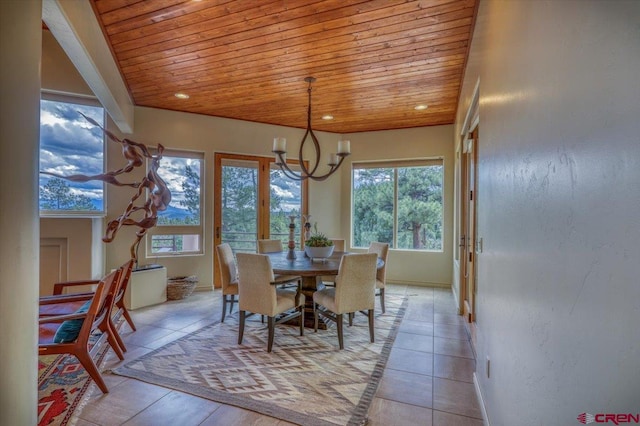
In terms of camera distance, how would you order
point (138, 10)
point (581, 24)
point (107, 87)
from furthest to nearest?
point (107, 87) < point (138, 10) < point (581, 24)

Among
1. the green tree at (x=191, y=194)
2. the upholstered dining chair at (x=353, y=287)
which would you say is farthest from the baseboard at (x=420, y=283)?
the green tree at (x=191, y=194)

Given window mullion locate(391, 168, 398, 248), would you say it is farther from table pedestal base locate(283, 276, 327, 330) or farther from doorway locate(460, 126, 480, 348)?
table pedestal base locate(283, 276, 327, 330)

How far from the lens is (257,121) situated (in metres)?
5.60

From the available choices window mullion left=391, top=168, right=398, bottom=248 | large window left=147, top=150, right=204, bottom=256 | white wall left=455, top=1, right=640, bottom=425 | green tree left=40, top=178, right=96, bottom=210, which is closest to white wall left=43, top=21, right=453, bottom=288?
large window left=147, top=150, right=204, bottom=256

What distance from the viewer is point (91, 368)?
2.20 meters

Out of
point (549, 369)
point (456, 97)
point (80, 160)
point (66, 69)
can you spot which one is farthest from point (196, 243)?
point (549, 369)

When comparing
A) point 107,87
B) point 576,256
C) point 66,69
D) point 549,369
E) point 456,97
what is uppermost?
point 66,69

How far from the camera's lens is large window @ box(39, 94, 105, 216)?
12.9 feet

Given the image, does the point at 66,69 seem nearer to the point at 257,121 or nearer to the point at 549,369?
the point at 257,121

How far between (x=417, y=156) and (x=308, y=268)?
3483 millimetres

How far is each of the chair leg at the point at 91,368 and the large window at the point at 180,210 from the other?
113 inches

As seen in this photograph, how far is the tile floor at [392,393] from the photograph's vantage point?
6.55ft

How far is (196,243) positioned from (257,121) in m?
2.31

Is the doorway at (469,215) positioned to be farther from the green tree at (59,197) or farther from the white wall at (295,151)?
the green tree at (59,197)
